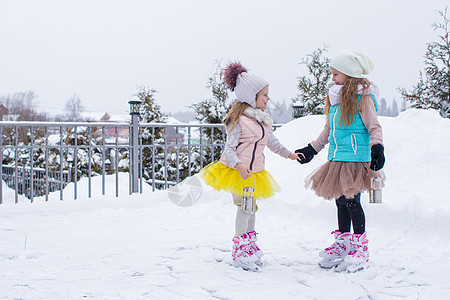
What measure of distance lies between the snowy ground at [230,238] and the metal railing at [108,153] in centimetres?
56

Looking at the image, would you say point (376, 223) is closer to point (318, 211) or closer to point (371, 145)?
point (318, 211)

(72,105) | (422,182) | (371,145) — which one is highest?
(72,105)

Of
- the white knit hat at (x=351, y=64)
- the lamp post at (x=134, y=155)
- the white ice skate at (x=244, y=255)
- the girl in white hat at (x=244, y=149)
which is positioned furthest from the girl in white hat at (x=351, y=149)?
the lamp post at (x=134, y=155)

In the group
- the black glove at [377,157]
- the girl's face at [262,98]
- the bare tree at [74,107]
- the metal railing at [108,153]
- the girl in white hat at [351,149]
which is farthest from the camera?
the bare tree at [74,107]

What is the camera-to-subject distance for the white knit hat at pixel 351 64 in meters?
2.65

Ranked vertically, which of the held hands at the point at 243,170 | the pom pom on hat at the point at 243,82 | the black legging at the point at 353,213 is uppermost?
the pom pom on hat at the point at 243,82

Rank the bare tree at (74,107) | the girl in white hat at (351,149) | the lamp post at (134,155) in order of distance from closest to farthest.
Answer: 1. the girl in white hat at (351,149)
2. the lamp post at (134,155)
3. the bare tree at (74,107)

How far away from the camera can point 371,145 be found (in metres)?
2.54

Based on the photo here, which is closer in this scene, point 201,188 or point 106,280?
point 106,280

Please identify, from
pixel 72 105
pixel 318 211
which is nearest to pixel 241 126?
pixel 318 211

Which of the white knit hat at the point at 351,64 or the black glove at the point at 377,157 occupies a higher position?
the white knit hat at the point at 351,64

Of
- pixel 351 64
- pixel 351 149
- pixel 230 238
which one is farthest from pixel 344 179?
pixel 230 238

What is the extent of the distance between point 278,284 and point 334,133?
1.01 m

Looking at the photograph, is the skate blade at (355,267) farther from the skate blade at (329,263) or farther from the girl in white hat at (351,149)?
the skate blade at (329,263)
